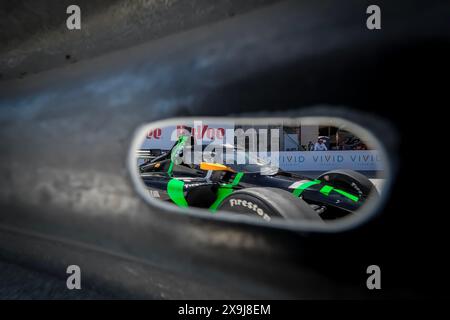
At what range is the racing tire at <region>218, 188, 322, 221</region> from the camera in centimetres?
78

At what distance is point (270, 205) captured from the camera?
2.68 feet

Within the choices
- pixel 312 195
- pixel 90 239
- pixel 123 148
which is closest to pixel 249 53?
pixel 123 148

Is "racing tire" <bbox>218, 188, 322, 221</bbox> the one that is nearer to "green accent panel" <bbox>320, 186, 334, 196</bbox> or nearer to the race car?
the race car

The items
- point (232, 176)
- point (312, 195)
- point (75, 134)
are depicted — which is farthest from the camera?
point (232, 176)

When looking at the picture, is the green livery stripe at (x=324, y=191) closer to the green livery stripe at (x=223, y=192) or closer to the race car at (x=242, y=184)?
the race car at (x=242, y=184)

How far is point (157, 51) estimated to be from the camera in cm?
79

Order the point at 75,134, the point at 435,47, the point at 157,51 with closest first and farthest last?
the point at 435,47 → the point at 157,51 → the point at 75,134

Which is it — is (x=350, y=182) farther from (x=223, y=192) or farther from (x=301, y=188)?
(x=223, y=192)

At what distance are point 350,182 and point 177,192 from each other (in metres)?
1.53

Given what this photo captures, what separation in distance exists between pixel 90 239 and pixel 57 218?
17 centimetres

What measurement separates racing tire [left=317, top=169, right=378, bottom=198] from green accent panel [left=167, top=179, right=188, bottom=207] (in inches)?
51.3

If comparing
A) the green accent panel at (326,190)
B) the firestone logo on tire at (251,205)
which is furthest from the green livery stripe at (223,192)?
the firestone logo on tire at (251,205)

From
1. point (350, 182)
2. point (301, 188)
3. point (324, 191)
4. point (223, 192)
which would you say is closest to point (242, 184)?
point (223, 192)
